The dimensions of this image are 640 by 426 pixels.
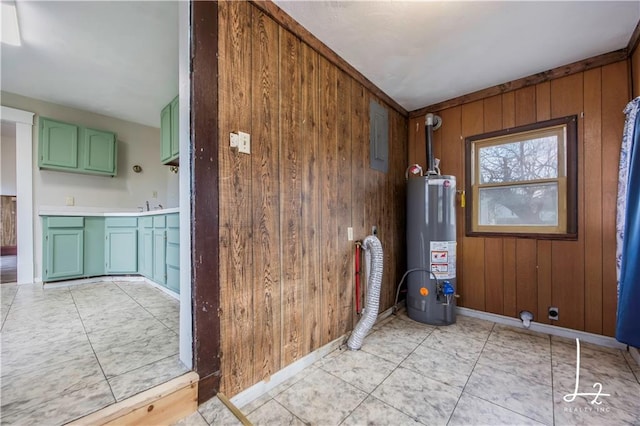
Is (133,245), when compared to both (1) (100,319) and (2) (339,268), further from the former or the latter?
(2) (339,268)

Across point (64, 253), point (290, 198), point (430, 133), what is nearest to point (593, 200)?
point (430, 133)

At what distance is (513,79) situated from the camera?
242 cm

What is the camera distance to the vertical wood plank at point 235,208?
4.27 feet

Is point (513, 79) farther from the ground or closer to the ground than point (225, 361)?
farther from the ground

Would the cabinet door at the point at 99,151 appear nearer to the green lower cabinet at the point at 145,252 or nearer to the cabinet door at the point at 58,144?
the cabinet door at the point at 58,144

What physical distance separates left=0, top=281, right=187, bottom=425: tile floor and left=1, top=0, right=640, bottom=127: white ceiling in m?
2.23

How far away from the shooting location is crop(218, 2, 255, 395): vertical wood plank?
51.2 inches

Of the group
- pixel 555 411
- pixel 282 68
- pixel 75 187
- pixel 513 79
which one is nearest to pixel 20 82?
pixel 75 187

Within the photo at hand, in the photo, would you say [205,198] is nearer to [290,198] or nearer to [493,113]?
[290,198]

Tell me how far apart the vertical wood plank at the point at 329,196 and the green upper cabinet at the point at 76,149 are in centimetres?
335

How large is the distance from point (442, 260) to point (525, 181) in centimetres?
113

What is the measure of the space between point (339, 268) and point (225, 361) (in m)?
1.04

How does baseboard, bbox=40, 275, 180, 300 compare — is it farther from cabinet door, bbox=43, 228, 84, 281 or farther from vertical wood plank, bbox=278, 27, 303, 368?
vertical wood plank, bbox=278, 27, 303, 368

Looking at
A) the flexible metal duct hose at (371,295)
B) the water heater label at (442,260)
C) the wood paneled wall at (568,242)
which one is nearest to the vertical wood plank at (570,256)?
the wood paneled wall at (568,242)
